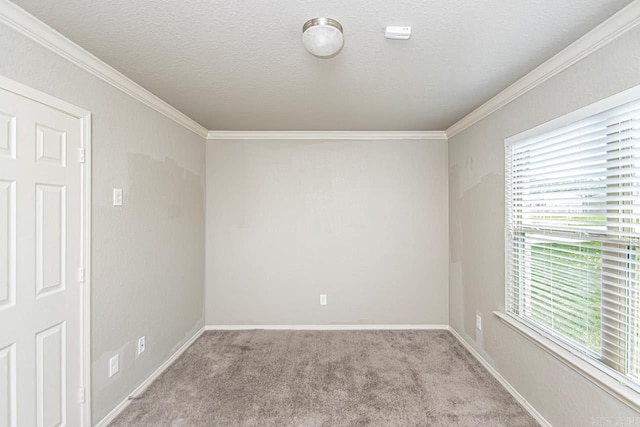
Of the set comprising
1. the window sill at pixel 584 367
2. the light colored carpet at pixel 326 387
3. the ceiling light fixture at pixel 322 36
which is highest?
the ceiling light fixture at pixel 322 36

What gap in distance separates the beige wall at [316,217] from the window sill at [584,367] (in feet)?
5.32

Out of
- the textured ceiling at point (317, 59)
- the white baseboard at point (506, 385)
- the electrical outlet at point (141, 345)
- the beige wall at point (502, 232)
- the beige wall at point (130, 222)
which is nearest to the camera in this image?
the textured ceiling at point (317, 59)

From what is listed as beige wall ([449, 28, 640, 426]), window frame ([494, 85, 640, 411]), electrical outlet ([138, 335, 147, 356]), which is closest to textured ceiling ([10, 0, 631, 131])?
beige wall ([449, 28, 640, 426])

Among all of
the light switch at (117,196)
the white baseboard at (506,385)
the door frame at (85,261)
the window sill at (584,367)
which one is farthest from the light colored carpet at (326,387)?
the light switch at (117,196)

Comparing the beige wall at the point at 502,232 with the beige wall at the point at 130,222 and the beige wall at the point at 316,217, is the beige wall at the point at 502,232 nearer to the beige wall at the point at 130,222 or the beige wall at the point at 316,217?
the beige wall at the point at 316,217

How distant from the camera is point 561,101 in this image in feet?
6.19

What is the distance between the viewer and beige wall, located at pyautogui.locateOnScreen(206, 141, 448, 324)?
12.3ft

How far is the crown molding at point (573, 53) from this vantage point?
144 centimetres

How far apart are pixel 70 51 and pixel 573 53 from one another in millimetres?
2889

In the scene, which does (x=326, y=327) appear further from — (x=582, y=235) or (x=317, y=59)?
(x=317, y=59)

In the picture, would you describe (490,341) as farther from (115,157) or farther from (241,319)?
(115,157)

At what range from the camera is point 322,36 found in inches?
61.4

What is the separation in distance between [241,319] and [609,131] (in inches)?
146

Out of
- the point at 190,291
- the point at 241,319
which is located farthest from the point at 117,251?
the point at 241,319
